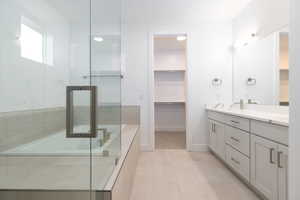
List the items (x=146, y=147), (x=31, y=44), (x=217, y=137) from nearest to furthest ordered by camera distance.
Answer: (x=31, y=44) → (x=217, y=137) → (x=146, y=147)

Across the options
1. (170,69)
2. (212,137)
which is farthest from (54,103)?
(170,69)

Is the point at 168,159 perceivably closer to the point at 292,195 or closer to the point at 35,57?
the point at 292,195

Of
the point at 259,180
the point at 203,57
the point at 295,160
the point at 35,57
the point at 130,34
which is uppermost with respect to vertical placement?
the point at 130,34

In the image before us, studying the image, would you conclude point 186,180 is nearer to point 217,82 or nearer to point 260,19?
point 217,82

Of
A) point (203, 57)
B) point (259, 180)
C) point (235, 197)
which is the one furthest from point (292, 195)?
point (203, 57)

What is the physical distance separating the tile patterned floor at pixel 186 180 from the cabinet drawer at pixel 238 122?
68cm

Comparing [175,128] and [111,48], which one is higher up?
[111,48]

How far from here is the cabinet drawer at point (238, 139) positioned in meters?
2.01

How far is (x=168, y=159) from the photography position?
120 inches

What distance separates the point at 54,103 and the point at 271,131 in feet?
7.27

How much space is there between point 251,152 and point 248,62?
1750 mm

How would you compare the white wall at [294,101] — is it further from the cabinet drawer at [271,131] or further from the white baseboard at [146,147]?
the white baseboard at [146,147]

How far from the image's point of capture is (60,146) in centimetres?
171

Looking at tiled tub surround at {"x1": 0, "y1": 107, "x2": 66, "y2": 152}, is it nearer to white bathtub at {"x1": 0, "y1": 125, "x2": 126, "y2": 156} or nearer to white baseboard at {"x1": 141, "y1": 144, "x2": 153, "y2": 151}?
white bathtub at {"x1": 0, "y1": 125, "x2": 126, "y2": 156}
